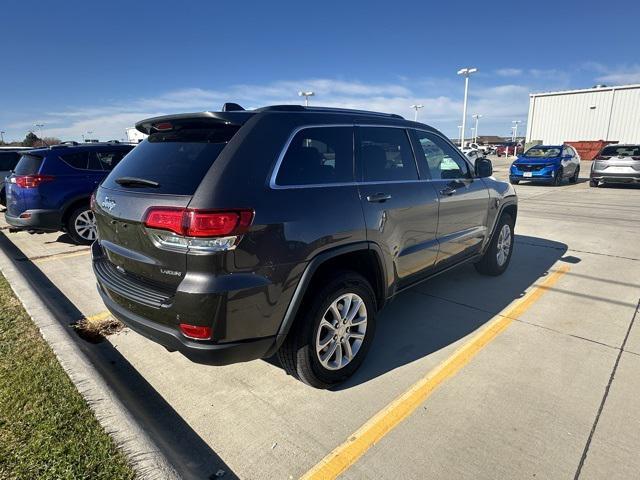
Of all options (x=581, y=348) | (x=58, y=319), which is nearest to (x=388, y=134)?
(x=581, y=348)

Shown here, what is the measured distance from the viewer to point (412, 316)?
4.04 metres

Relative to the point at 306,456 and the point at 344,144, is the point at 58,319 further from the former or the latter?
the point at 344,144

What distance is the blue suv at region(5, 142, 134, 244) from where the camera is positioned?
6.45m

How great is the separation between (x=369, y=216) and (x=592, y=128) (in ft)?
165

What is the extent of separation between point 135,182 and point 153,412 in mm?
1489

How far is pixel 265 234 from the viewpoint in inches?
88.2

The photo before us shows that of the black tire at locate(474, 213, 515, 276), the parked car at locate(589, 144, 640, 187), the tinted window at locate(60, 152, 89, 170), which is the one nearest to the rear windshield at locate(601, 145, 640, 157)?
the parked car at locate(589, 144, 640, 187)

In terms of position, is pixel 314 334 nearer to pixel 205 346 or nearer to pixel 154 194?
pixel 205 346

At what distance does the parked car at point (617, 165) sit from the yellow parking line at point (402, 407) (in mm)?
14264

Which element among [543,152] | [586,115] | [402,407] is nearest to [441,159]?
[402,407]

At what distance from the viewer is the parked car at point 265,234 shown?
2.18 meters

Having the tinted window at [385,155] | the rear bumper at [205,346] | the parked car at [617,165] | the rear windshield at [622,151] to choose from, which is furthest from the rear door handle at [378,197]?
the rear windshield at [622,151]

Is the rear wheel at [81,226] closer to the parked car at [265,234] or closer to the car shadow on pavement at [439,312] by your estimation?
the parked car at [265,234]

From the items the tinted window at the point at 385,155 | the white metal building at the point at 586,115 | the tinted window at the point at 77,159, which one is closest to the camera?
the tinted window at the point at 385,155
